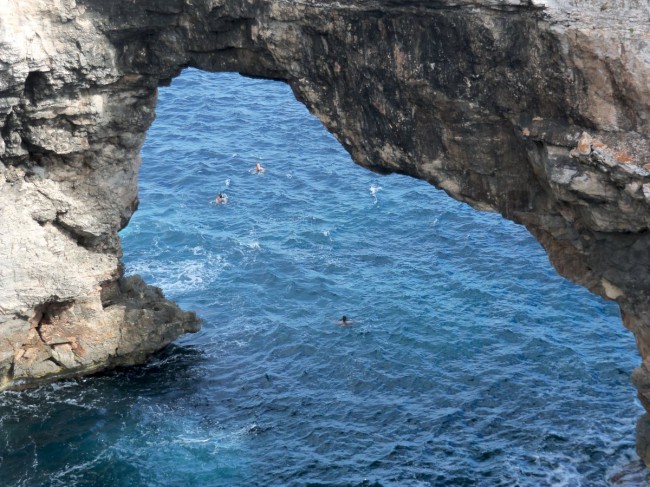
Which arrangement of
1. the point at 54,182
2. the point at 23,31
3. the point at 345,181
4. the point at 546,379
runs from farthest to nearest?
the point at 345,181 → the point at 546,379 → the point at 54,182 → the point at 23,31

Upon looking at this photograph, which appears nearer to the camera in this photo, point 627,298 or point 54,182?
point 627,298

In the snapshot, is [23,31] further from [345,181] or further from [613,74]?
[345,181]

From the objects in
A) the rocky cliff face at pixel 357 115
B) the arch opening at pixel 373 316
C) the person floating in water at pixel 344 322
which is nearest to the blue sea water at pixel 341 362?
the arch opening at pixel 373 316

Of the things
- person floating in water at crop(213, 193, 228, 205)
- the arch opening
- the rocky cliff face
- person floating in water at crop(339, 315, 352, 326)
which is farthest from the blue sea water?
the rocky cliff face

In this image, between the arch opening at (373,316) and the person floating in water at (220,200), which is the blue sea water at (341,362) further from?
the person floating in water at (220,200)

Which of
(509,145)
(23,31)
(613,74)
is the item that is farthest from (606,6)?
(23,31)

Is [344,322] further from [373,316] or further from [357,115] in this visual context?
[357,115]

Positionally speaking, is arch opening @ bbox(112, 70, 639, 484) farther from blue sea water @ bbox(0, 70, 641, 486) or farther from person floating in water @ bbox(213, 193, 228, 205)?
person floating in water @ bbox(213, 193, 228, 205)
